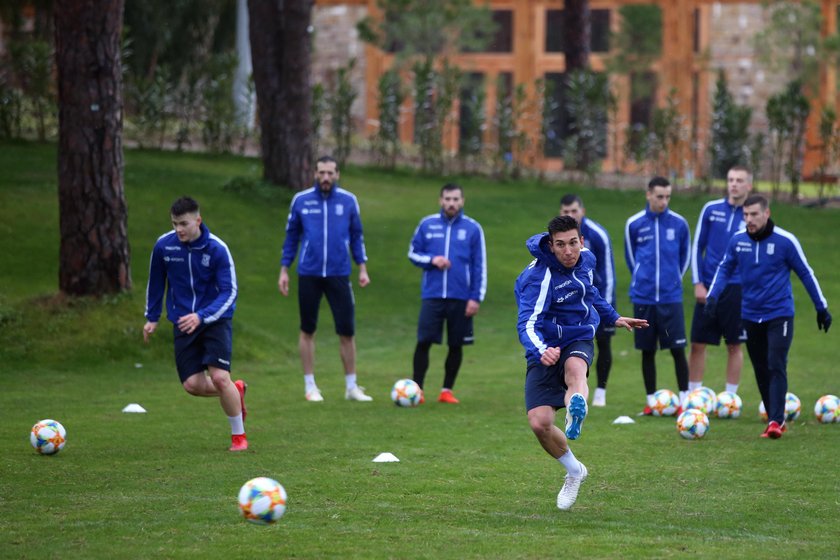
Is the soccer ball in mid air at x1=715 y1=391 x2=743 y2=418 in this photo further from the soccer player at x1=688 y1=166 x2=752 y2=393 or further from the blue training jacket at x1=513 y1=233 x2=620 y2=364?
the blue training jacket at x1=513 y1=233 x2=620 y2=364

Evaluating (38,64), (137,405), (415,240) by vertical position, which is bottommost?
(137,405)

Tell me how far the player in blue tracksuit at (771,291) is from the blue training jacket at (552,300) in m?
3.31

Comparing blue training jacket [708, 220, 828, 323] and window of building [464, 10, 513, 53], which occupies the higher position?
window of building [464, 10, 513, 53]

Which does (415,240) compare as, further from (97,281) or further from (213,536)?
(213,536)

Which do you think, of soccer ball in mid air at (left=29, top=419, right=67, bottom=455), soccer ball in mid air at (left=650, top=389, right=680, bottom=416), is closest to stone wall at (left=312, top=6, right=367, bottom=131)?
soccer ball in mid air at (left=650, top=389, right=680, bottom=416)

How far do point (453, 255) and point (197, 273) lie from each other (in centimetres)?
401

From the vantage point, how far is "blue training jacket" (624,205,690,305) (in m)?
14.1

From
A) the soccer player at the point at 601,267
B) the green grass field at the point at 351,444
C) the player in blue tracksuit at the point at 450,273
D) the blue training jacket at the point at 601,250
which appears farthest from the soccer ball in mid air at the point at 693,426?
the player in blue tracksuit at the point at 450,273

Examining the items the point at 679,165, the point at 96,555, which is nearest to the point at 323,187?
the point at 96,555

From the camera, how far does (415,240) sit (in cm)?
1481

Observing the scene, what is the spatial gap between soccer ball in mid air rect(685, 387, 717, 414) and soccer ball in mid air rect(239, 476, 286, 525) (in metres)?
6.22

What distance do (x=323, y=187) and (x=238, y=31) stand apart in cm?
2108

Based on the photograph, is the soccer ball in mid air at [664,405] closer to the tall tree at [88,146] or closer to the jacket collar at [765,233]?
the jacket collar at [765,233]

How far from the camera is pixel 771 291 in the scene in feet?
39.1
